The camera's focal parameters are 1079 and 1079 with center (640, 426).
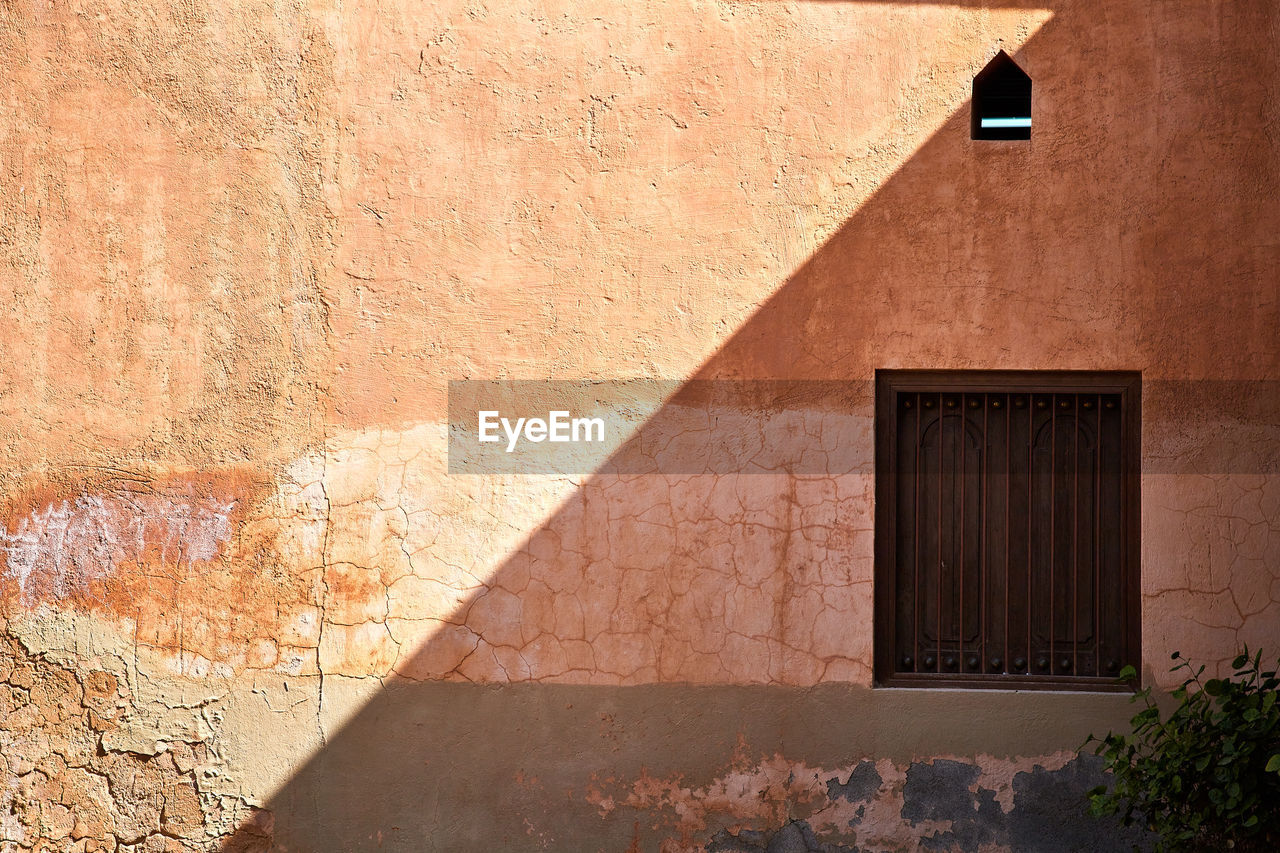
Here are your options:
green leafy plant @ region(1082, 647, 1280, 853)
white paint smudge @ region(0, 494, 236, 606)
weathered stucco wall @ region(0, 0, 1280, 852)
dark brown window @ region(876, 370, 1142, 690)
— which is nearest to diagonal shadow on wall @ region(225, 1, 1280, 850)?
weathered stucco wall @ region(0, 0, 1280, 852)

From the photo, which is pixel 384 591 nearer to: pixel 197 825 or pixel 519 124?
pixel 197 825

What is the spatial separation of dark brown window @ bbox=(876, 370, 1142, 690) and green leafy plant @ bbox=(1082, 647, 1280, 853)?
31.1 inches

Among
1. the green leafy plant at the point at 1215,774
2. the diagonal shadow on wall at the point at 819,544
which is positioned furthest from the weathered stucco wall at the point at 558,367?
the green leafy plant at the point at 1215,774

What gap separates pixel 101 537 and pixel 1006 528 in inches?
145

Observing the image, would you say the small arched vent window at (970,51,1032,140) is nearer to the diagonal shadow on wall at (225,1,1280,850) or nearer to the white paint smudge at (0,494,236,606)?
the diagonal shadow on wall at (225,1,1280,850)

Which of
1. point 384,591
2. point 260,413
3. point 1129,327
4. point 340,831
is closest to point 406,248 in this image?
point 260,413

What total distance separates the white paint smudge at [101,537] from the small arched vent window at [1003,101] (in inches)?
136

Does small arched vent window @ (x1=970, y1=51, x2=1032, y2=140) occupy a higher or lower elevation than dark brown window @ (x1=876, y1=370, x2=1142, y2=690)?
higher

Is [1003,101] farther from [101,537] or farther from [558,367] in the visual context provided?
[101,537]

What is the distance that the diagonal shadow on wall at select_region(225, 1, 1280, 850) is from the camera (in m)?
4.21

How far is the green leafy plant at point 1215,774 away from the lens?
312cm

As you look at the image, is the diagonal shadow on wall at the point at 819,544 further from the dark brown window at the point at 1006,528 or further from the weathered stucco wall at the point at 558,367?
the dark brown window at the point at 1006,528

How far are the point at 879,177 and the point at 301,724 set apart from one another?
320 cm

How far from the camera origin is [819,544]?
429cm
